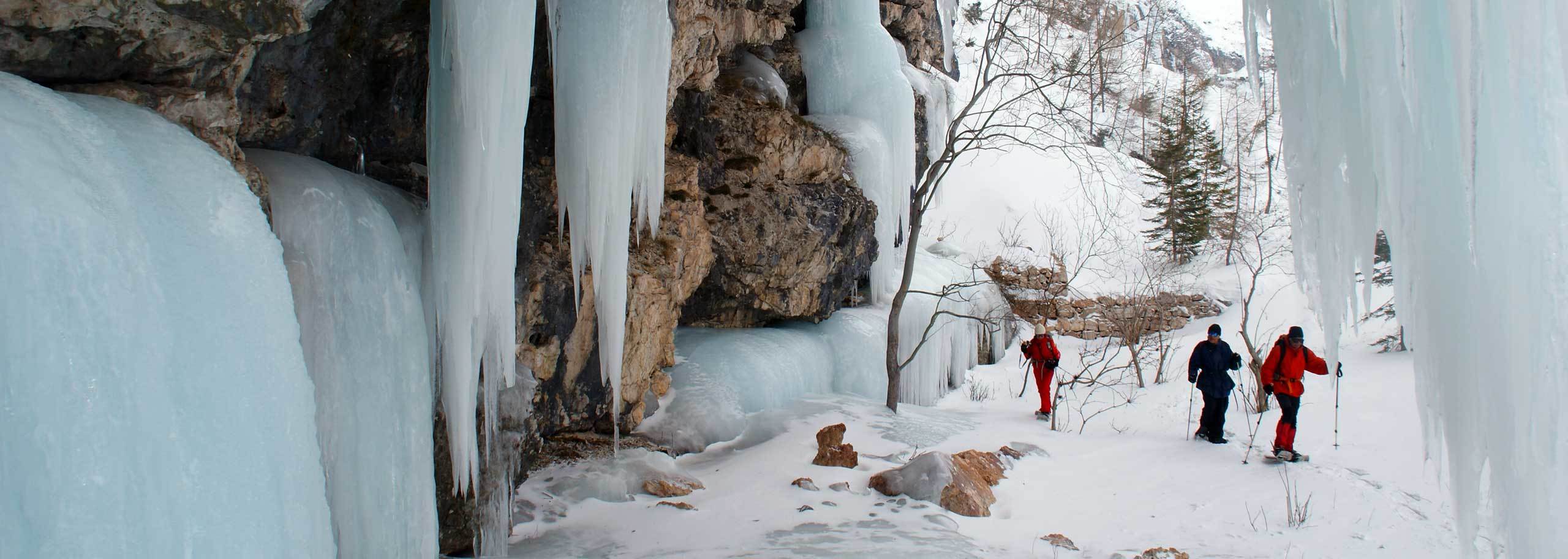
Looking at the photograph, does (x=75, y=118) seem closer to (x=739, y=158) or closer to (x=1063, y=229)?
(x=739, y=158)

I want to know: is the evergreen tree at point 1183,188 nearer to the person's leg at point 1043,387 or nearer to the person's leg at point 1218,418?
→ the person's leg at point 1043,387

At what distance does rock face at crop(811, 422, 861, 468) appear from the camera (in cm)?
608

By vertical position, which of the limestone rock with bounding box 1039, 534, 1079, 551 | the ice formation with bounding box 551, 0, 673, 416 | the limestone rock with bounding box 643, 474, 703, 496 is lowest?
the limestone rock with bounding box 1039, 534, 1079, 551

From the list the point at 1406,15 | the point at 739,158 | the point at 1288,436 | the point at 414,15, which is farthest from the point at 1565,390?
the point at 739,158

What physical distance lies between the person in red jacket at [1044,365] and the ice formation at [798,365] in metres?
1.19

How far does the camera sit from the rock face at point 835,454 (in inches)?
239

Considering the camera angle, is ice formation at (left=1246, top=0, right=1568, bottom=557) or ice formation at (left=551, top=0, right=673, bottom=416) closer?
ice formation at (left=1246, top=0, right=1568, bottom=557)

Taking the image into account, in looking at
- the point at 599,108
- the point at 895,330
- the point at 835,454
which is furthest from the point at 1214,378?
the point at 599,108

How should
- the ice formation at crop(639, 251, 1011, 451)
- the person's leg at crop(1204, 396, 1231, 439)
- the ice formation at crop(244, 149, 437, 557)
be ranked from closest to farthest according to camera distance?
the ice formation at crop(244, 149, 437, 557), the ice formation at crop(639, 251, 1011, 451), the person's leg at crop(1204, 396, 1231, 439)

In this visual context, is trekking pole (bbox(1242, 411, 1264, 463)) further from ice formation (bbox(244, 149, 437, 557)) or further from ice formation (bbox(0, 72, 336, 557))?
ice formation (bbox(0, 72, 336, 557))

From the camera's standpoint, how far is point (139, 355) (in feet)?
5.91

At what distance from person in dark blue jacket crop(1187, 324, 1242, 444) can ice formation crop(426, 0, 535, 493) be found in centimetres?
592

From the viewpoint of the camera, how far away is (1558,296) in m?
2.04

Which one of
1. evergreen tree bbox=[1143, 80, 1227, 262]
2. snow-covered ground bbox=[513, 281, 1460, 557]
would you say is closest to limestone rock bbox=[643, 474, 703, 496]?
snow-covered ground bbox=[513, 281, 1460, 557]
